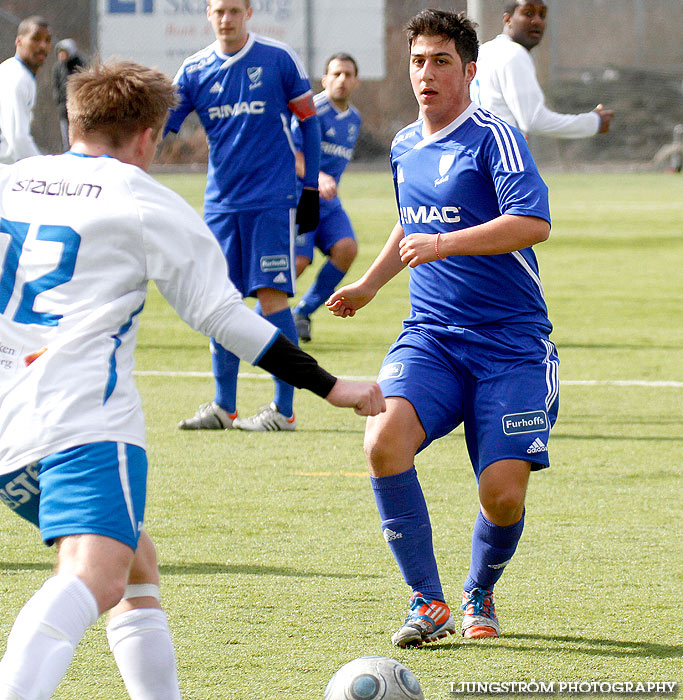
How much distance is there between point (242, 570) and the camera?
430 centimetres

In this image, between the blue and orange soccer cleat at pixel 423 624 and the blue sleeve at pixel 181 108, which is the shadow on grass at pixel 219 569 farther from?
the blue sleeve at pixel 181 108

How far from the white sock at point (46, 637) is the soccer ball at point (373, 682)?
0.82m

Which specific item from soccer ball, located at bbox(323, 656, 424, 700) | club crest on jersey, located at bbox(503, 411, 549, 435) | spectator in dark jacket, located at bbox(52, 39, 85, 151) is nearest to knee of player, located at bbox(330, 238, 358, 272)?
spectator in dark jacket, located at bbox(52, 39, 85, 151)

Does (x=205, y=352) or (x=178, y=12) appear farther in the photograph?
→ (x=178, y=12)

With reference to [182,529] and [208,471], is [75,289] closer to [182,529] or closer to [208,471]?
[182,529]

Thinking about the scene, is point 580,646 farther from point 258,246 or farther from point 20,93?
point 20,93

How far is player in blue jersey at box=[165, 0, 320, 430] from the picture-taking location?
6.68 metres

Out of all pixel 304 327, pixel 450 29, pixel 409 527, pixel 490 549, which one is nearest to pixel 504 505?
pixel 490 549

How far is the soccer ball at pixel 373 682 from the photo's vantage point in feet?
9.80

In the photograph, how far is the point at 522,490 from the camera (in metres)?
3.65

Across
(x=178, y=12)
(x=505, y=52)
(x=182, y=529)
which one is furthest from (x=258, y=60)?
(x=178, y=12)

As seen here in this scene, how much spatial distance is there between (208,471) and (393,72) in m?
24.0

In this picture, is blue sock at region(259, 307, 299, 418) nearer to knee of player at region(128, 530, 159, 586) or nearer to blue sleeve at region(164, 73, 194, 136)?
blue sleeve at region(164, 73, 194, 136)

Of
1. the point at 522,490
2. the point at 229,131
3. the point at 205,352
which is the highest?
the point at 229,131
